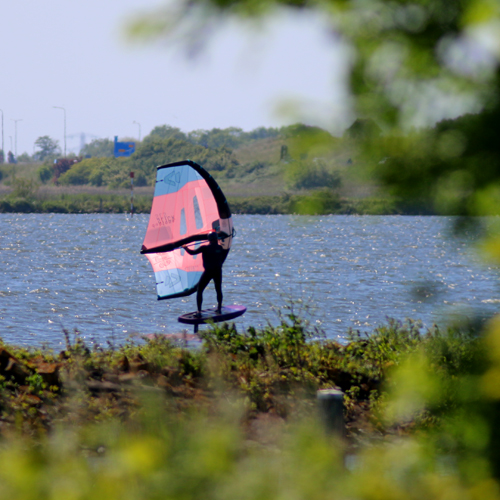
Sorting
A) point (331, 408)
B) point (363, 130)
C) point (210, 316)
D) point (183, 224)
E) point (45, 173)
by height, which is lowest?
point (210, 316)

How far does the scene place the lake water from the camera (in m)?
3.27

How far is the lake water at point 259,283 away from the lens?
129 inches

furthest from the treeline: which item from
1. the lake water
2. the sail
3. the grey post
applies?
the grey post

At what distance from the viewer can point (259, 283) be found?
80.4 feet

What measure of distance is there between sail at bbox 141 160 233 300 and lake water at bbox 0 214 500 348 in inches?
52.3

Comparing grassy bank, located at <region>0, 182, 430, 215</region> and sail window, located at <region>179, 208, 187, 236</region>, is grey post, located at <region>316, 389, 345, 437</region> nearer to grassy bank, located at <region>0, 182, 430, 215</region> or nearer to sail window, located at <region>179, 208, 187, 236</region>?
sail window, located at <region>179, 208, 187, 236</region>

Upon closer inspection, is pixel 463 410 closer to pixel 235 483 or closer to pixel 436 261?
pixel 235 483

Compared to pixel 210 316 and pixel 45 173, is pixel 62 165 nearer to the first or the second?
pixel 45 173

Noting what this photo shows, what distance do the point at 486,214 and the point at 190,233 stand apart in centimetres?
970

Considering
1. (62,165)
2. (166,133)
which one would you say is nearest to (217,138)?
(166,133)

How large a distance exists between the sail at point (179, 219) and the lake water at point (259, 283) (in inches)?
52.3

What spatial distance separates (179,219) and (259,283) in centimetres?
1297

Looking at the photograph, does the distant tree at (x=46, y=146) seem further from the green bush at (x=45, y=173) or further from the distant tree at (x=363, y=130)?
the distant tree at (x=363, y=130)

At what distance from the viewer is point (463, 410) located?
6.22 feet
